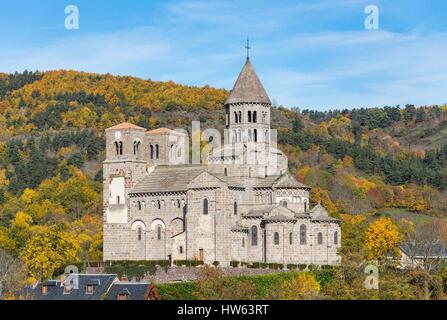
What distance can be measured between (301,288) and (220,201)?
19.9m

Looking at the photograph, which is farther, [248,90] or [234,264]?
[248,90]

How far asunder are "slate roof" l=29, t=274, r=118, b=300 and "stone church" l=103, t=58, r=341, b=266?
57.9 feet

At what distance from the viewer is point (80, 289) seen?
70.1 meters

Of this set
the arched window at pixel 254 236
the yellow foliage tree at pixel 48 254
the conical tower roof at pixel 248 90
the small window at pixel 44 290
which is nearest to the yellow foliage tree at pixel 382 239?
the arched window at pixel 254 236

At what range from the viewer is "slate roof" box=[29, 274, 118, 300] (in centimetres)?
6914

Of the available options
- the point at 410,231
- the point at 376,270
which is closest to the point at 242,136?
the point at 376,270

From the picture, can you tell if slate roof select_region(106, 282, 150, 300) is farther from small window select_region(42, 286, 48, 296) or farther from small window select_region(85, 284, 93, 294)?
small window select_region(42, 286, 48, 296)

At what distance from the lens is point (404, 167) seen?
16925 cm

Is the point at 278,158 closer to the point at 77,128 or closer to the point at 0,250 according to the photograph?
the point at 0,250

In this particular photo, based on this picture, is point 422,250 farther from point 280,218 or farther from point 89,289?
point 89,289

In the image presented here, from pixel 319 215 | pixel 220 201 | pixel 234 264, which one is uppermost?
pixel 220 201

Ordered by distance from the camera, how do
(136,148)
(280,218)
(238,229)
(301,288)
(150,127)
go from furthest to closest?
(150,127) < (136,148) < (238,229) < (280,218) < (301,288)

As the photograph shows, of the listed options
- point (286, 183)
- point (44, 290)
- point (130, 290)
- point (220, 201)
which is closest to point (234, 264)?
point (220, 201)
